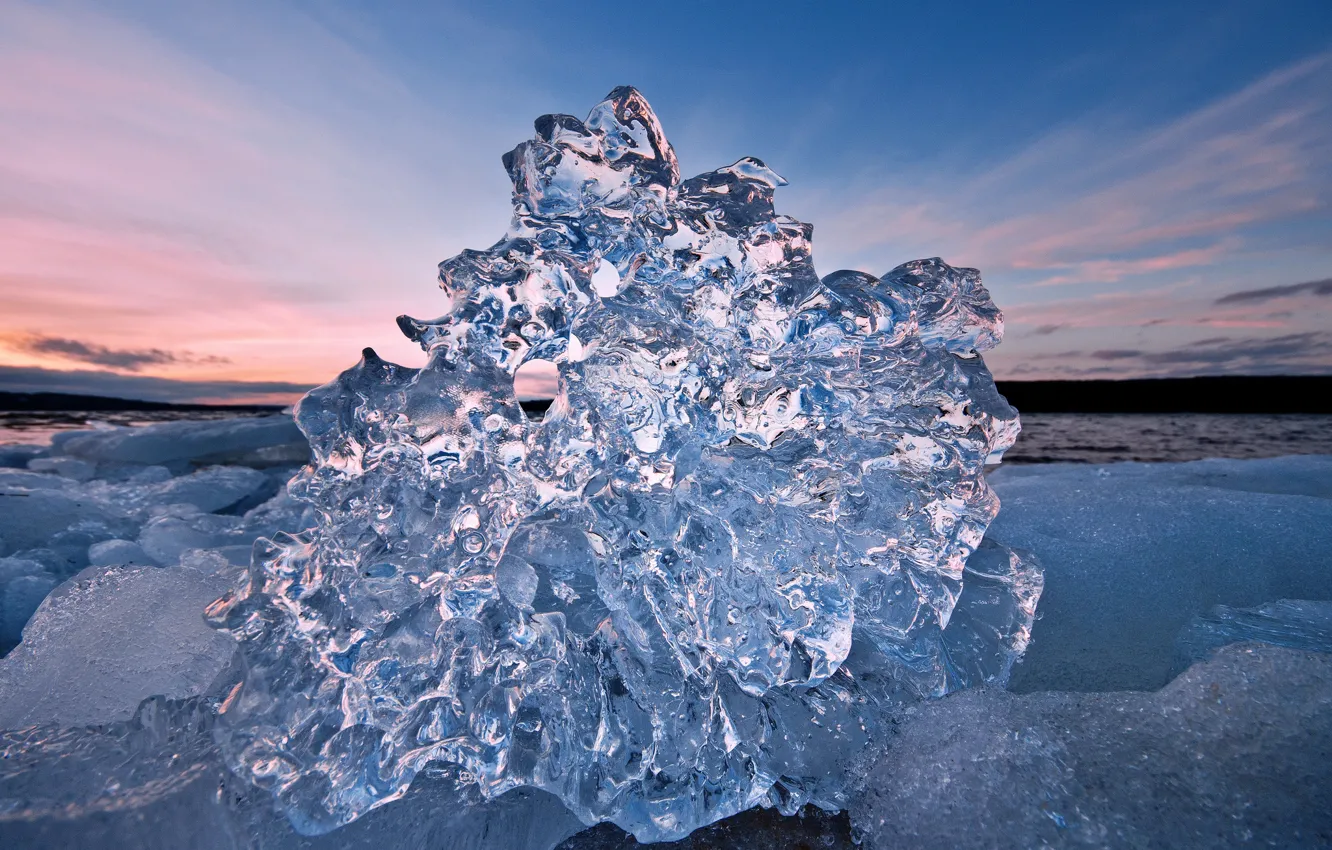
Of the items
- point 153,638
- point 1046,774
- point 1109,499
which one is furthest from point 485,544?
point 1109,499

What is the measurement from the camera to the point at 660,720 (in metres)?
1.12

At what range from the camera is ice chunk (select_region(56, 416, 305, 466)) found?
6340 millimetres

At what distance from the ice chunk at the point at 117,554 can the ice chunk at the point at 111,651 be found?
974 millimetres

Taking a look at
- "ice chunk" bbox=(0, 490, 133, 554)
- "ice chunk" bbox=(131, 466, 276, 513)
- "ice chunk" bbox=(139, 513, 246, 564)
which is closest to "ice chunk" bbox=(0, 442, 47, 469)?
"ice chunk" bbox=(131, 466, 276, 513)

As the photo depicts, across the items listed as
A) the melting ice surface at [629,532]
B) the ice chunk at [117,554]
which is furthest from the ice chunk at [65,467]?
the melting ice surface at [629,532]

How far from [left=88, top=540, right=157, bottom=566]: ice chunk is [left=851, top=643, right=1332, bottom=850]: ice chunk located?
2734mm

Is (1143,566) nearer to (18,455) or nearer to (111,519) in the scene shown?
(111,519)

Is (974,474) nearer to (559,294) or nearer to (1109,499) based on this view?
(559,294)

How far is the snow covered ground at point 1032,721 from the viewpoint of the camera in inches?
35.8

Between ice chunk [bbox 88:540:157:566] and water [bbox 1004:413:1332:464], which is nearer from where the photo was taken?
ice chunk [bbox 88:540:157:566]

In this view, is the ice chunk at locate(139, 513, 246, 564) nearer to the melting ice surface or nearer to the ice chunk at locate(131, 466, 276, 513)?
the ice chunk at locate(131, 466, 276, 513)

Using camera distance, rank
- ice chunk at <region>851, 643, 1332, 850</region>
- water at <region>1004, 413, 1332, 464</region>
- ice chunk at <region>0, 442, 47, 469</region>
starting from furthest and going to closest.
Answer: water at <region>1004, 413, 1332, 464</region> < ice chunk at <region>0, 442, 47, 469</region> < ice chunk at <region>851, 643, 1332, 850</region>

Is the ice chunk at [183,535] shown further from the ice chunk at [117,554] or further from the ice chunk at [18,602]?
the ice chunk at [18,602]

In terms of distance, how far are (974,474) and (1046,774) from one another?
616mm
